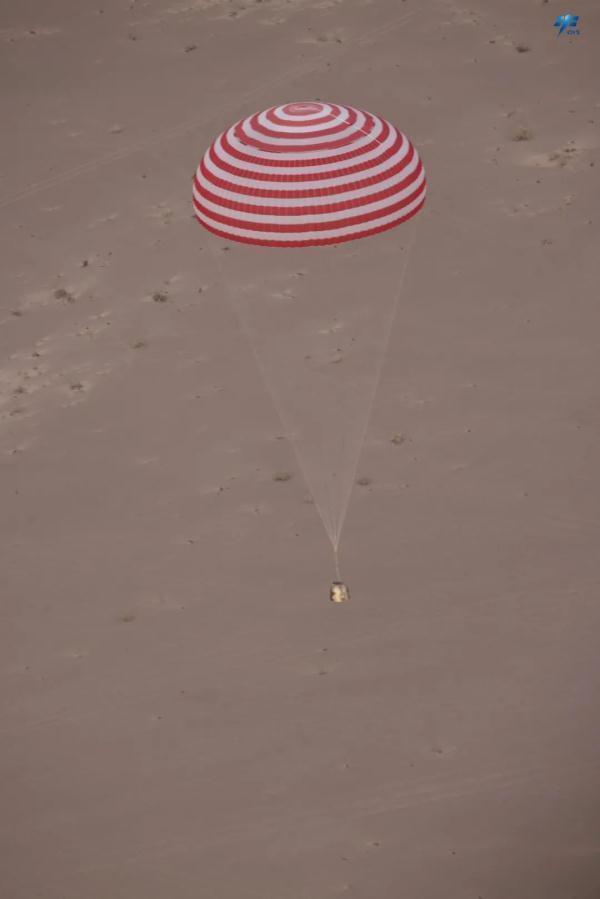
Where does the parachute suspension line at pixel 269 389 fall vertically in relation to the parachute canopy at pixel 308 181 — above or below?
below

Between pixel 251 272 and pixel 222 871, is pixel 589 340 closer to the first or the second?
pixel 251 272

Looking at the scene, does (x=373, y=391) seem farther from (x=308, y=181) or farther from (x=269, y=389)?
(x=308, y=181)

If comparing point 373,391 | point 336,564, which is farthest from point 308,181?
point 373,391

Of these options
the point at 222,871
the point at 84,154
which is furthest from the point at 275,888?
the point at 84,154

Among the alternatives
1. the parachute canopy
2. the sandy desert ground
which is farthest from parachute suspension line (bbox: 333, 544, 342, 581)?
the parachute canopy

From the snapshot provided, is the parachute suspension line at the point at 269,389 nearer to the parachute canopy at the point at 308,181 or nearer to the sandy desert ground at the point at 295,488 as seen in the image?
the sandy desert ground at the point at 295,488

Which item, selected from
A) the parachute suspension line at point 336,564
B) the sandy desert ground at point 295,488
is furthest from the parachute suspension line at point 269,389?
the parachute suspension line at point 336,564
